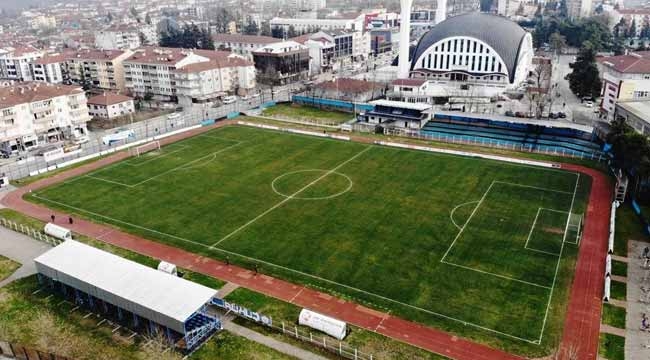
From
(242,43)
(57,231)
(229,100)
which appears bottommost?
(57,231)

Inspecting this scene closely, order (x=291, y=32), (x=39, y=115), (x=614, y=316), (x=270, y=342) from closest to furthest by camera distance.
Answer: (x=270, y=342), (x=614, y=316), (x=39, y=115), (x=291, y=32)

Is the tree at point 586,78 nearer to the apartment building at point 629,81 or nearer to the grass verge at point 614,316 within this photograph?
the apartment building at point 629,81

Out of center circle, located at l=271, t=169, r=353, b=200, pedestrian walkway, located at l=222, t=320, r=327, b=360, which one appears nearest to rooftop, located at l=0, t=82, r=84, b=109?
→ center circle, located at l=271, t=169, r=353, b=200

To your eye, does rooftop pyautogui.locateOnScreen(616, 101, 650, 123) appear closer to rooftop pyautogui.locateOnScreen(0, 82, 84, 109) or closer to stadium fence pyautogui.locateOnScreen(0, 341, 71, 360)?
stadium fence pyautogui.locateOnScreen(0, 341, 71, 360)

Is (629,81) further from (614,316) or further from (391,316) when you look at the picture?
(391,316)

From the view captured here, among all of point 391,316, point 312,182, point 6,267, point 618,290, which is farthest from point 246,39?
point 618,290

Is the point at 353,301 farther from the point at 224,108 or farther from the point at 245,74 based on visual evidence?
the point at 245,74

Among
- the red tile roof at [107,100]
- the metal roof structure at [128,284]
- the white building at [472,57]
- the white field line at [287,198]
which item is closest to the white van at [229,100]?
the red tile roof at [107,100]
